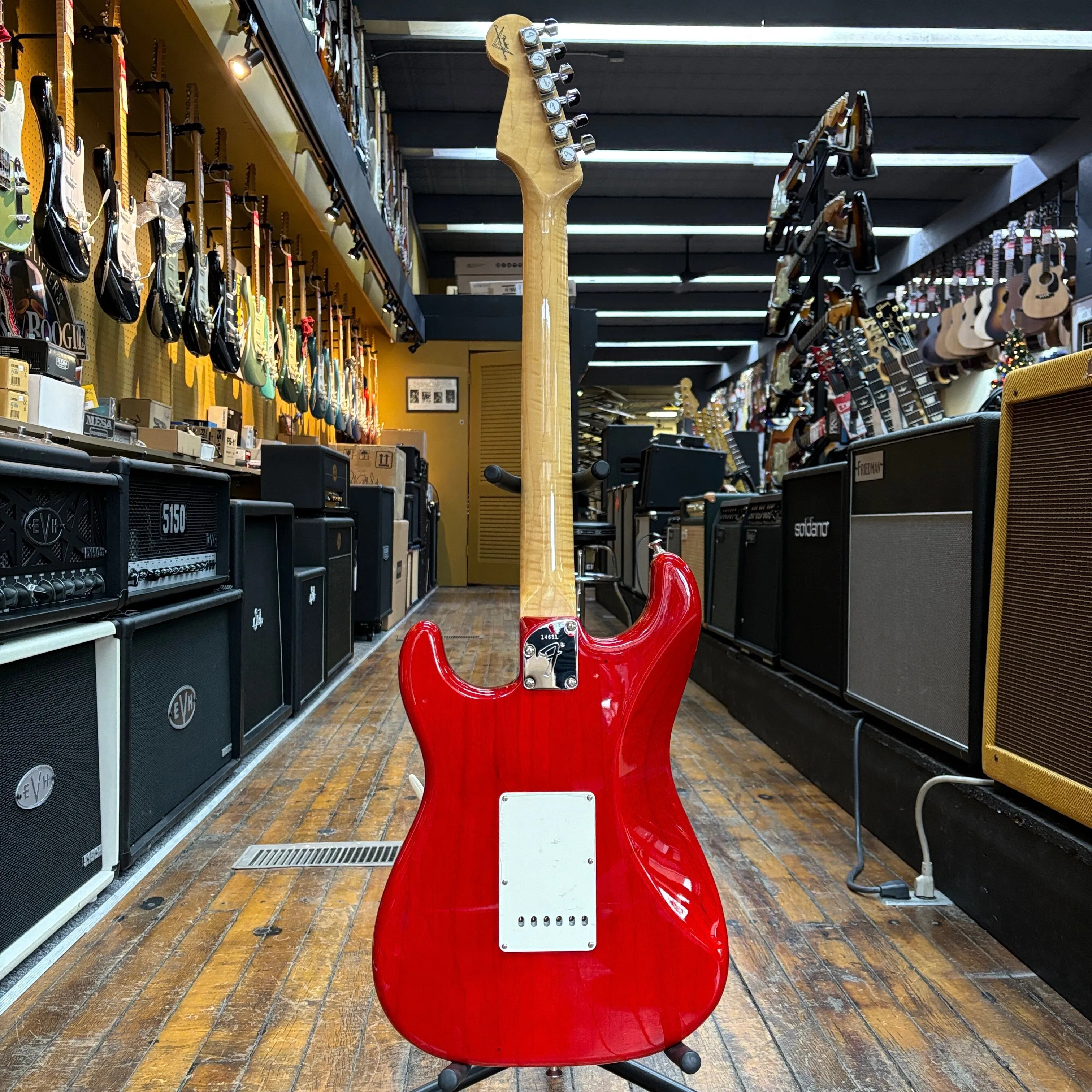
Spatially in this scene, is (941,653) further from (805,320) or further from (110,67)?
(110,67)

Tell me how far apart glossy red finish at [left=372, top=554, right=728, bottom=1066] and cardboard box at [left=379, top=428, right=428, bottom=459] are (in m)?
5.78

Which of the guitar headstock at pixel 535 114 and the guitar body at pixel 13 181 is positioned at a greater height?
the guitar body at pixel 13 181

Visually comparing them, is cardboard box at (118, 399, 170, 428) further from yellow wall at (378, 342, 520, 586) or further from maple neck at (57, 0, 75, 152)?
yellow wall at (378, 342, 520, 586)

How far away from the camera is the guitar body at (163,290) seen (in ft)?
9.15

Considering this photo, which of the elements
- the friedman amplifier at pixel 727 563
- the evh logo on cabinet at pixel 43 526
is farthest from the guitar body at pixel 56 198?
the friedman amplifier at pixel 727 563

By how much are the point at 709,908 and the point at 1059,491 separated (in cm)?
76

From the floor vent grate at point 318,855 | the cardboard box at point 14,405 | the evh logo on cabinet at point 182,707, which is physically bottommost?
the floor vent grate at point 318,855

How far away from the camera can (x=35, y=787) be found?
1181mm

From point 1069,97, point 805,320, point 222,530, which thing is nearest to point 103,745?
point 222,530

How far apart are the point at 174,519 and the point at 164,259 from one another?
4.85ft

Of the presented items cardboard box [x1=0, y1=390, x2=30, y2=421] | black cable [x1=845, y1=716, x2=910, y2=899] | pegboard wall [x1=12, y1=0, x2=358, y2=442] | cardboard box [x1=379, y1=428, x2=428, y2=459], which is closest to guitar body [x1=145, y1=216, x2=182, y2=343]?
pegboard wall [x1=12, y1=0, x2=358, y2=442]

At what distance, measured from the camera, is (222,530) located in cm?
200

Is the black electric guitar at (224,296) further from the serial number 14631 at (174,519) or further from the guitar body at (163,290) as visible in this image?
the serial number 14631 at (174,519)

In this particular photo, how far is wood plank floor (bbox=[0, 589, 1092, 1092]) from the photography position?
3.33ft
